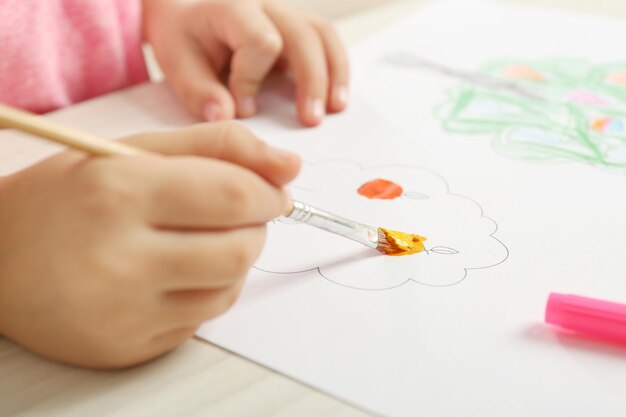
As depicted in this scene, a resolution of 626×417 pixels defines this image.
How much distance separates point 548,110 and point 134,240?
38cm

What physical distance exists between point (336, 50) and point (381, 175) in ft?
0.54

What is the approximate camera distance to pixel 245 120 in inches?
22.2

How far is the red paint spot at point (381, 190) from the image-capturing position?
438 millimetres

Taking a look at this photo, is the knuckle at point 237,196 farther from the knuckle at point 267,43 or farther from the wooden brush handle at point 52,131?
the knuckle at point 267,43

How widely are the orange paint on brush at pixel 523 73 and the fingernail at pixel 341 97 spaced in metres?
0.15

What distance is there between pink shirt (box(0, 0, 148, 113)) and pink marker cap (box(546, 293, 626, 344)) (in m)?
0.46

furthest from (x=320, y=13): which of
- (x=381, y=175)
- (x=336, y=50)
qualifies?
(x=381, y=175)

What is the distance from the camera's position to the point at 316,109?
1.80 ft

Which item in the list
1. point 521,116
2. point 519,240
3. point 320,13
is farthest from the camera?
point 320,13

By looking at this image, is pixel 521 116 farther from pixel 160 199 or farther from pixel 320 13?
pixel 320 13

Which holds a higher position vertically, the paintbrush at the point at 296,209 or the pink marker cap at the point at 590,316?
the paintbrush at the point at 296,209

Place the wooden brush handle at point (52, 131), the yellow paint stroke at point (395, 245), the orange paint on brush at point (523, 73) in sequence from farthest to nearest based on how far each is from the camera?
the orange paint on brush at point (523, 73), the yellow paint stroke at point (395, 245), the wooden brush handle at point (52, 131)

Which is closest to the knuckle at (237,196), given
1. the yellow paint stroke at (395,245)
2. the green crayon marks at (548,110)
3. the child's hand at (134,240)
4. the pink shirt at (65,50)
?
the child's hand at (134,240)

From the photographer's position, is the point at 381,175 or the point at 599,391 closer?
the point at 599,391
